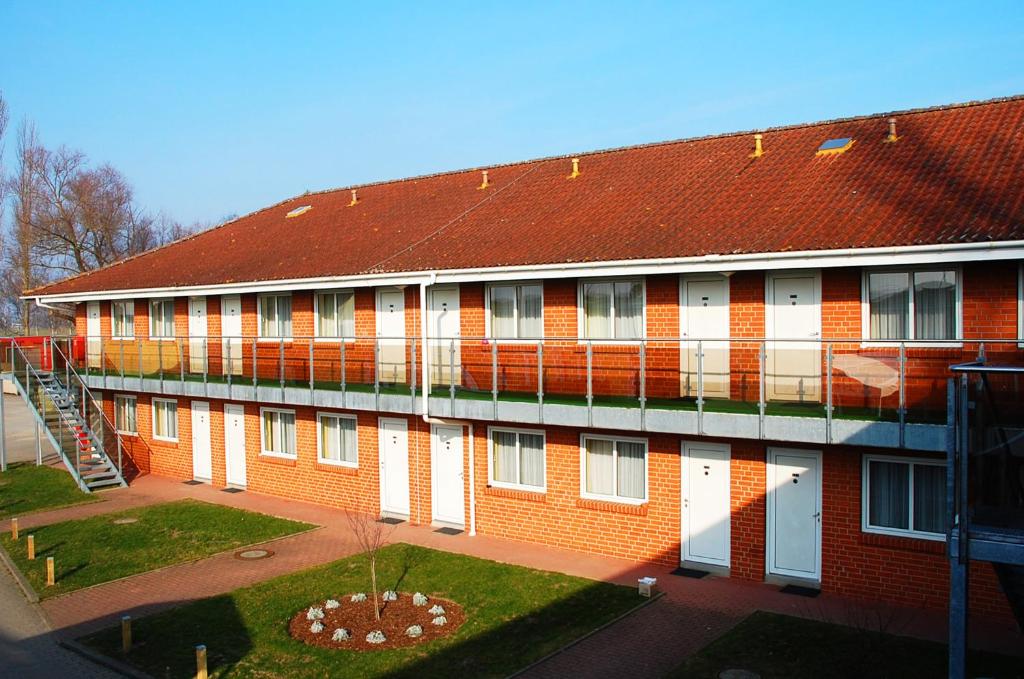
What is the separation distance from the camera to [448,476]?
19.0m

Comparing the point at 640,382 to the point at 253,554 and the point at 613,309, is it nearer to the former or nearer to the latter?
the point at 613,309

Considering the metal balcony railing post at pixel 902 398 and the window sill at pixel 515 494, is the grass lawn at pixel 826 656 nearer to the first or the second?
the metal balcony railing post at pixel 902 398

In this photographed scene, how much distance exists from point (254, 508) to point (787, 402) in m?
13.4

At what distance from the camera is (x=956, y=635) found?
8945mm

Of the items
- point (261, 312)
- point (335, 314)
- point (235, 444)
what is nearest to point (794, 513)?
point (335, 314)

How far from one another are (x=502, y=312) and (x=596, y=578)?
19.0 feet

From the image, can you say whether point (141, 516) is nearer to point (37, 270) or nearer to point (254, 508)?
point (254, 508)

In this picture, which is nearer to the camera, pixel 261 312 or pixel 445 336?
pixel 445 336

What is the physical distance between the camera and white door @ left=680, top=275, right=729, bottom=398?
14195mm

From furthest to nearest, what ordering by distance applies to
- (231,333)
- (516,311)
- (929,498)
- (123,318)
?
(123,318)
(231,333)
(516,311)
(929,498)

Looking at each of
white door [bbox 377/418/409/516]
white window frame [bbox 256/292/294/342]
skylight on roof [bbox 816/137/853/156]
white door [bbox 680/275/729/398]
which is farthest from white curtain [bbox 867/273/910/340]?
white window frame [bbox 256/292/294/342]

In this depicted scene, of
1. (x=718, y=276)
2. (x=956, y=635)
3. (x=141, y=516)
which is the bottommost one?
(x=141, y=516)

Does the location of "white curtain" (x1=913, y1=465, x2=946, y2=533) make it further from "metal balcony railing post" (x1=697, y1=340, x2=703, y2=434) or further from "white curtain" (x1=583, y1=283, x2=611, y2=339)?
"white curtain" (x1=583, y1=283, x2=611, y2=339)

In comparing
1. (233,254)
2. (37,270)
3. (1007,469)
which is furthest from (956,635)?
(37,270)
